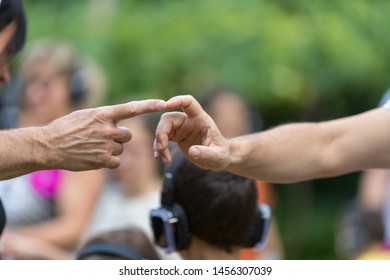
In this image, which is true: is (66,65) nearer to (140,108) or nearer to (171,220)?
(171,220)

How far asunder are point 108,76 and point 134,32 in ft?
1.45

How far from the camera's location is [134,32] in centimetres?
852

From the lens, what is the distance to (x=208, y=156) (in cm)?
288

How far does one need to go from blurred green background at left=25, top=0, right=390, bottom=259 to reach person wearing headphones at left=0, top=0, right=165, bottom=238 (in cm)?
520

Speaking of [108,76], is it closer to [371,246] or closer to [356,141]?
[371,246]

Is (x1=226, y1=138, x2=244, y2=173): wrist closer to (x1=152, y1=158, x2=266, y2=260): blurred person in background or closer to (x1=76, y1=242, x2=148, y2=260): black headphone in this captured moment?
(x1=152, y1=158, x2=266, y2=260): blurred person in background

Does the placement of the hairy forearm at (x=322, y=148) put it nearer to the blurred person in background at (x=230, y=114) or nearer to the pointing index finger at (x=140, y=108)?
the pointing index finger at (x=140, y=108)

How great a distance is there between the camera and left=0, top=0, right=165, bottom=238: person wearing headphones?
2.85 m

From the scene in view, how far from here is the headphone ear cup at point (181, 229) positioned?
3.29m

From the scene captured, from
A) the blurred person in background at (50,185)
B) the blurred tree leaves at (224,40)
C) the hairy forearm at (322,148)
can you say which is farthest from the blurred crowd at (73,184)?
the blurred tree leaves at (224,40)

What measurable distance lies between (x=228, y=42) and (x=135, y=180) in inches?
131

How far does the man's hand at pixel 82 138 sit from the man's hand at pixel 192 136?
0.12m

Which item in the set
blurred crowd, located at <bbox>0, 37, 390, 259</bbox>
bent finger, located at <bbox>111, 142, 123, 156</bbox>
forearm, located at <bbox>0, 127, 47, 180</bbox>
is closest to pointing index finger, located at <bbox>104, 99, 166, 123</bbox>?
bent finger, located at <bbox>111, 142, 123, 156</bbox>
